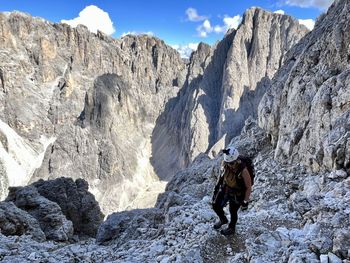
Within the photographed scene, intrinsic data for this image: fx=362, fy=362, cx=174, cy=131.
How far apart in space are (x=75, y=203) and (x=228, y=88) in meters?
88.7

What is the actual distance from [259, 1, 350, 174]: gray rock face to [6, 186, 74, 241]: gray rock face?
1572 centimetres

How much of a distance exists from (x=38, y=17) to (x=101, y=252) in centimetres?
12747

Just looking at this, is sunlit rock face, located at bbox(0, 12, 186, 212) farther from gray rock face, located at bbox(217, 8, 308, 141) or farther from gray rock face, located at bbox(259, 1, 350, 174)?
gray rock face, located at bbox(259, 1, 350, 174)

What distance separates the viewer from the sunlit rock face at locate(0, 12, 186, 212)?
102750mm

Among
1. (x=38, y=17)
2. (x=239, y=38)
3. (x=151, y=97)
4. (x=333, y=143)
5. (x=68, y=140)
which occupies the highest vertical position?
(x=38, y=17)

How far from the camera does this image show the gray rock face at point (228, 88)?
4658 inches

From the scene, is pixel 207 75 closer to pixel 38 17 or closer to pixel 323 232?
pixel 38 17

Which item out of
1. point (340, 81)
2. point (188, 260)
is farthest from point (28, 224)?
point (340, 81)

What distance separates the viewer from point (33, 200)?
28.4 meters

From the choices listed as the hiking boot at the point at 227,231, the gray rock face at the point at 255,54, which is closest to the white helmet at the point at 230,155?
the hiking boot at the point at 227,231

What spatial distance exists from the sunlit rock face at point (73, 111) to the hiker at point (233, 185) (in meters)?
84.6

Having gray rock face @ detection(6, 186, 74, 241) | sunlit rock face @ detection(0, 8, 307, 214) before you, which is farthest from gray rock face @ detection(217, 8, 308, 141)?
gray rock face @ detection(6, 186, 74, 241)

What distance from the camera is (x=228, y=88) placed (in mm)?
121500

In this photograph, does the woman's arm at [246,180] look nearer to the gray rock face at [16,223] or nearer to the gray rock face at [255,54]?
the gray rock face at [16,223]
